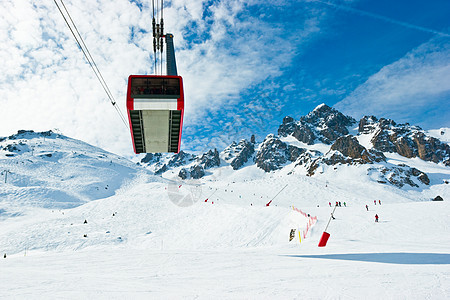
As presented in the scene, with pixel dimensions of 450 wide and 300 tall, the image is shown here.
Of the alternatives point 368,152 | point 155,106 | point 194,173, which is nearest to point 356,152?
point 368,152

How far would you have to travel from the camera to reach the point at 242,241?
69.1 feet

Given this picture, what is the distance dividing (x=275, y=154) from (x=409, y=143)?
260 ft

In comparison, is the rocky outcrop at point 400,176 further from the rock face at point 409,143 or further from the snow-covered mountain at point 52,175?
the snow-covered mountain at point 52,175

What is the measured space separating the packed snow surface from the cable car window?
8.02 m

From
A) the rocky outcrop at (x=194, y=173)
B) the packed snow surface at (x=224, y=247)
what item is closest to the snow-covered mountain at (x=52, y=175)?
the packed snow surface at (x=224, y=247)

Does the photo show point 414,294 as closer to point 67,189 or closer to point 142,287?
point 142,287

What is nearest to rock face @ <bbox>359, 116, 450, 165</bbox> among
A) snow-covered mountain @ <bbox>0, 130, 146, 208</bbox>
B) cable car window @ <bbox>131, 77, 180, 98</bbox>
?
snow-covered mountain @ <bbox>0, 130, 146, 208</bbox>

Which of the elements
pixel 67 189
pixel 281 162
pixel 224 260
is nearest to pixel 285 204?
pixel 224 260

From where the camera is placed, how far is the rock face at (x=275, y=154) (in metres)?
178

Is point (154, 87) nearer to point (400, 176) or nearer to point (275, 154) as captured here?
point (400, 176)

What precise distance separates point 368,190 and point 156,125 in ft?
235

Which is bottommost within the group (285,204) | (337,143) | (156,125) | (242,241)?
(242,241)

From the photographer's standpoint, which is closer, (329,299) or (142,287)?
(329,299)

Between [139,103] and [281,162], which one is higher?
[281,162]
